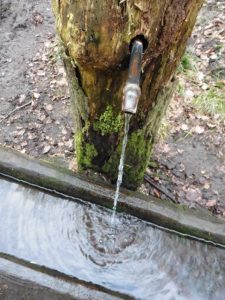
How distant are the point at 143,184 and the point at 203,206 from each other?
1.84 feet

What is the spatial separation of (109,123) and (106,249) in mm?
911

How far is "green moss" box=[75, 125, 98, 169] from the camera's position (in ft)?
8.94

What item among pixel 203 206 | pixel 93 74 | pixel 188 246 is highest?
pixel 93 74

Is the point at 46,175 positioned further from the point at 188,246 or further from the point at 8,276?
the point at 188,246

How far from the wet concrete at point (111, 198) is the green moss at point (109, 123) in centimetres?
43

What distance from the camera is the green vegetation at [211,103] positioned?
4.02 m

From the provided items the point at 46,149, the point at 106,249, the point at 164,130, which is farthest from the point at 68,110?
the point at 106,249

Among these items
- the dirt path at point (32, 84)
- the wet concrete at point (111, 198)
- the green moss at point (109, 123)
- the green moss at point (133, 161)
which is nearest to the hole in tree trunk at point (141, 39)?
the green moss at point (109, 123)

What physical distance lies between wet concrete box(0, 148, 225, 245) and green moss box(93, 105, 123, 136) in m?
0.43

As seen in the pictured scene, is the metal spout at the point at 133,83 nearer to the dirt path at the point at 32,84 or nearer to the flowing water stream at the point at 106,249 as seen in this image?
the flowing water stream at the point at 106,249

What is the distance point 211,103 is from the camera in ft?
13.3

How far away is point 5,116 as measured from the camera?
4008mm

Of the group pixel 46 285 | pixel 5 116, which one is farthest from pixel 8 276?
pixel 5 116

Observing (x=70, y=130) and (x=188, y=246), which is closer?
(x=188, y=246)
